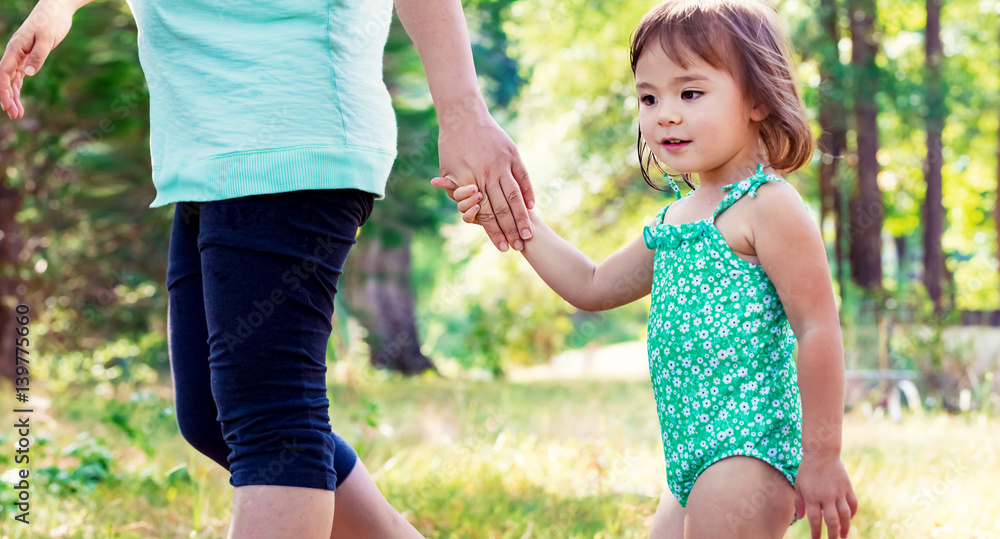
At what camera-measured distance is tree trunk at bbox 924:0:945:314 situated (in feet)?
28.1

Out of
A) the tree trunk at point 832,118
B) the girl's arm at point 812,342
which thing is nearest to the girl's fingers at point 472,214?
the girl's arm at point 812,342

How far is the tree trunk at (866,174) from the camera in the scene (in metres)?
8.62

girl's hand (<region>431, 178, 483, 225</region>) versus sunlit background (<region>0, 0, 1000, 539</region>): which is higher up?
girl's hand (<region>431, 178, 483, 225</region>)

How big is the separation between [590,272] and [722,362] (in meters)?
0.38

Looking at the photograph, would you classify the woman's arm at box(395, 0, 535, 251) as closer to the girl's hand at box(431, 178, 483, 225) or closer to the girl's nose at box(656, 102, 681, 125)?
the girl's hand at box(431, 178, 483, 225)

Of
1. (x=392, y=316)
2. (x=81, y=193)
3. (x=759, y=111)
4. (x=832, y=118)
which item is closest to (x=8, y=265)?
(x=81, y=193)

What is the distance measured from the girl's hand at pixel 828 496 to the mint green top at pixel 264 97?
0.87m

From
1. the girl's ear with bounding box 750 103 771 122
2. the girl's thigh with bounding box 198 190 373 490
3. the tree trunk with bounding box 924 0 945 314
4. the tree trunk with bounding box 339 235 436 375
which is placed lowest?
the tree trunk with bounding box 339 235 436 375

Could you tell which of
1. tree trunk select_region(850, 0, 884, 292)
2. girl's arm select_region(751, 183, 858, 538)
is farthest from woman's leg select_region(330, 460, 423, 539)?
tree trunk select_region(850, 0, 884, 292)

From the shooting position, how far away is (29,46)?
162 cm

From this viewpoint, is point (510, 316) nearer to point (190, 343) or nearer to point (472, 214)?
point (472, 214)

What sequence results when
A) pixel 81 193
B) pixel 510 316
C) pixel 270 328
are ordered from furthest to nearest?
pixel 510 316 → pixel 81 193 → pixel 270 328

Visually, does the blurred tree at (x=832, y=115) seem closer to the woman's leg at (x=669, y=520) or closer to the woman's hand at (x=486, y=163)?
the woman's leg at (x=669, y=520)

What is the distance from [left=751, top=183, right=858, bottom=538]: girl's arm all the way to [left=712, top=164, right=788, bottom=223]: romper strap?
3 centimetres
